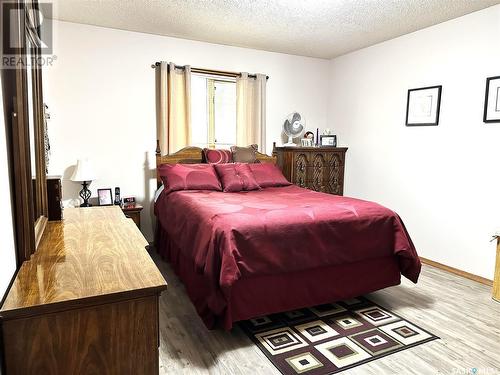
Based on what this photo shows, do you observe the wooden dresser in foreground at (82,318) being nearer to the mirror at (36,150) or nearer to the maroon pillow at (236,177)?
the mirror at (36,150)

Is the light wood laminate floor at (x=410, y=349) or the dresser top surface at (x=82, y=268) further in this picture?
the light wood laminate floor at (x=410, y=349)

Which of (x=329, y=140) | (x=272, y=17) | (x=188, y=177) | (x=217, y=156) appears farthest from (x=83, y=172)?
(x=329, y=140)

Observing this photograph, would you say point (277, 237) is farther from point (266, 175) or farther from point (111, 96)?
point (111, 96)

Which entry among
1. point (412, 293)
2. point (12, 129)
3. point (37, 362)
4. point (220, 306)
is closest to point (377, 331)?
point (412, 293)

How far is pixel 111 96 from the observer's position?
12.7 ft

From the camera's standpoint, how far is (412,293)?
2992mm

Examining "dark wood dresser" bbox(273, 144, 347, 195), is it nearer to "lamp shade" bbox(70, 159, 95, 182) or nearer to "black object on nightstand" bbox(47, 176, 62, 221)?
"lamp shade" bbox(70, 159, 95, 182)

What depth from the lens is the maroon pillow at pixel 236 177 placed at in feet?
12.1

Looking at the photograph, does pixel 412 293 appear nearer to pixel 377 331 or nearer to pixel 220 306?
pixel 377 331

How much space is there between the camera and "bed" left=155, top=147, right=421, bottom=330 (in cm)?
223

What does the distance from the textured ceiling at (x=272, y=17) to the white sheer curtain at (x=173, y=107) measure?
425 mm

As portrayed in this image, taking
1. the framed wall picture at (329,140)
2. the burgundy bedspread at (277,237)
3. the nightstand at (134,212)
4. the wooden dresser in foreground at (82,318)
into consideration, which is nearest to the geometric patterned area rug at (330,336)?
the burgundy bedspread at (277,237)

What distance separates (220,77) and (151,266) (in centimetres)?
351

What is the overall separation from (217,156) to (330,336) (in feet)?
7.95
